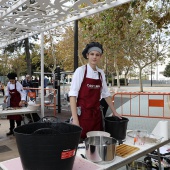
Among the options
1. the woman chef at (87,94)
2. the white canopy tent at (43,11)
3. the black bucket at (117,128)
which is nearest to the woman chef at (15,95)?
the white canopy tent at (43,11)

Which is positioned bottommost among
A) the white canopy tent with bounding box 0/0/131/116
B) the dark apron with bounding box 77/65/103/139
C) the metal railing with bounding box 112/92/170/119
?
the metal railing with bounding box 112/92/170/119

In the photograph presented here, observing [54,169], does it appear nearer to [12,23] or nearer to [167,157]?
[167,157]

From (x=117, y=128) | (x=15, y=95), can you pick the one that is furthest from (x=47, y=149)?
(x=15, y=95)

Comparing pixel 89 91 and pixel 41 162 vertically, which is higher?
pixel 89 91

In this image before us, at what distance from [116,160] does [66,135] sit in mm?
540

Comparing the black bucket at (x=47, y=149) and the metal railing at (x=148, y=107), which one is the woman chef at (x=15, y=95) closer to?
the metal railing at (x=148, y=107)

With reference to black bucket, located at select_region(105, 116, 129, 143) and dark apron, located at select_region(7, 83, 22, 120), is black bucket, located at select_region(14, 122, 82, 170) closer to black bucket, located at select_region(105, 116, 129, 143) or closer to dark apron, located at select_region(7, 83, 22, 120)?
black bucket, located at select_region(105, 116, 129, 143)

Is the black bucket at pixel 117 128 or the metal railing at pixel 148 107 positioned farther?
the metal railing at pixel 148 107

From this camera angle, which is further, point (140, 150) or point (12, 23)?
point (12, 23)

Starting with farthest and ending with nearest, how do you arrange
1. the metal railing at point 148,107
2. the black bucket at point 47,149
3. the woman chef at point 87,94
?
the metal railing at point 148,107 < the woman chef at point 87,94 < the black bucket at point 47,149

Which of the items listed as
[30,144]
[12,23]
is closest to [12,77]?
[12,23]

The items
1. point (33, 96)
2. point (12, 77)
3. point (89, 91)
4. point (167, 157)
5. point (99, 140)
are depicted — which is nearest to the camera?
point (99, 140)

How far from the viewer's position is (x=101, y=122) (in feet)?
6.81

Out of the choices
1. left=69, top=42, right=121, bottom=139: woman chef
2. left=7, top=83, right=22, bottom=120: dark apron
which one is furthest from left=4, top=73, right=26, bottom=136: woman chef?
left=69, top=42, right=121, bottom=139: woman chef
